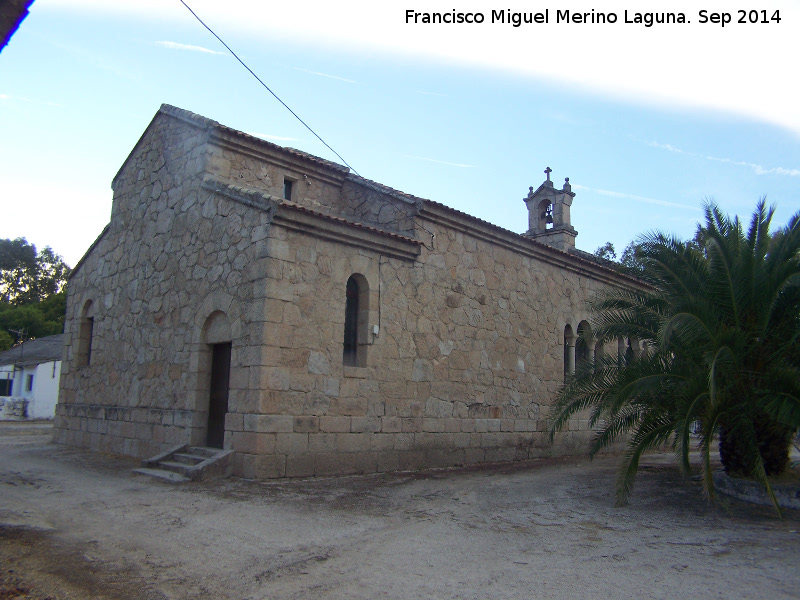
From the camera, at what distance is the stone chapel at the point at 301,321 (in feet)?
33.0

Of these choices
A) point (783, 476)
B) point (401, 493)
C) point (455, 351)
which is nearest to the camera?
point (783, 476)

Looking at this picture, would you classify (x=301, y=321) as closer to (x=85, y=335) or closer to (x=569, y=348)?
(x=85, y=335)

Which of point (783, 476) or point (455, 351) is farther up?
point (455, 351)

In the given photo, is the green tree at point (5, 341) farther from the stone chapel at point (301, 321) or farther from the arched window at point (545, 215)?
the arched window at point (545, 215)

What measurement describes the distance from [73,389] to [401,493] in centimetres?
941

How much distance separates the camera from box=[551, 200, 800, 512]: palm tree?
25.8 feet

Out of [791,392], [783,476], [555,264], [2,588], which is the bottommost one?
[2,588]

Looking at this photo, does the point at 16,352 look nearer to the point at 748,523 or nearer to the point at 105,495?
the point at 105,495

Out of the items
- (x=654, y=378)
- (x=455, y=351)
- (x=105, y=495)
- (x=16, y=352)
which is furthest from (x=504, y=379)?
(x=16, y=352)

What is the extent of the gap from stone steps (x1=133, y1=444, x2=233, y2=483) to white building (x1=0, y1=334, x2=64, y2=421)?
20900 millimetres

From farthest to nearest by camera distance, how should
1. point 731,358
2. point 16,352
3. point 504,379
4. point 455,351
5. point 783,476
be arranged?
point 16,352 < point 504,379 < point 455,351 < point 783,476 < point 731,358

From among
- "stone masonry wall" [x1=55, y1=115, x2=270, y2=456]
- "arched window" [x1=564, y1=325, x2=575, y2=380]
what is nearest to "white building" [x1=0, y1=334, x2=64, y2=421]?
"stone masonry wall" [x1=55, y1=115, x2=270, y2=456]

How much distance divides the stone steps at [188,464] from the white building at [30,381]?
20.9 meters

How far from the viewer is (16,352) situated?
3547cm
